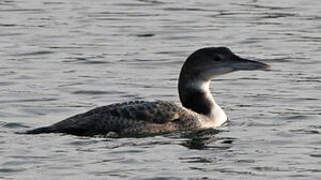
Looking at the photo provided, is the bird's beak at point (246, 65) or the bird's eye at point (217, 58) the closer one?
the bird's beak at point (246, 65)

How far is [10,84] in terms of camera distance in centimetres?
1870

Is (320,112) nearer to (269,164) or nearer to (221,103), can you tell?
(221,103)

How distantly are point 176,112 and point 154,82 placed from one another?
10.8ft

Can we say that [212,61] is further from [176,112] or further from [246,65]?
[176,112]

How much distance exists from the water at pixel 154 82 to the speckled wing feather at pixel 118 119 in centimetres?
18

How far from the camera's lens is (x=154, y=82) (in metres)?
19.0

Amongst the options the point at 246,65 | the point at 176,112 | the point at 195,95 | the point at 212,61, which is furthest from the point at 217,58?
the point at 176,112

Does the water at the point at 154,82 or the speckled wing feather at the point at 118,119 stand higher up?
the speckled wing feather at the point at 118,119

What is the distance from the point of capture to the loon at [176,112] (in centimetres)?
1527

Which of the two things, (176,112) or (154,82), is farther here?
(154,82)

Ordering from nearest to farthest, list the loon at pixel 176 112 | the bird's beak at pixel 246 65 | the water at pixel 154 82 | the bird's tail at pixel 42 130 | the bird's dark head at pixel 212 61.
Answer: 1. the water at pixel 154 82
2. the bird's tail at pixel 42 130
3. the loon at pixel 176 112
4. the bird's beak at pixel 246 65
5. the bird's dark head at pixel 212 61

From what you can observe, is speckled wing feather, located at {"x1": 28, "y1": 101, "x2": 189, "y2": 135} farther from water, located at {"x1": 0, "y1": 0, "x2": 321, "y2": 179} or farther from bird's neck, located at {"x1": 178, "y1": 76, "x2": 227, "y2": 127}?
bird's neck, located at {"x1": 178, "y1": 76, "x2": 227, "y2": 127}

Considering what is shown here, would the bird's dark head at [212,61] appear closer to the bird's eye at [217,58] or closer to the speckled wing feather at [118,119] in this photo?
the bird's eye at [217,58]

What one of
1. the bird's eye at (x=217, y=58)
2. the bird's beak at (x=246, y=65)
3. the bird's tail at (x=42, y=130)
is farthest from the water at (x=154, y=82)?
the bird's eye at (x=217, y=58)
